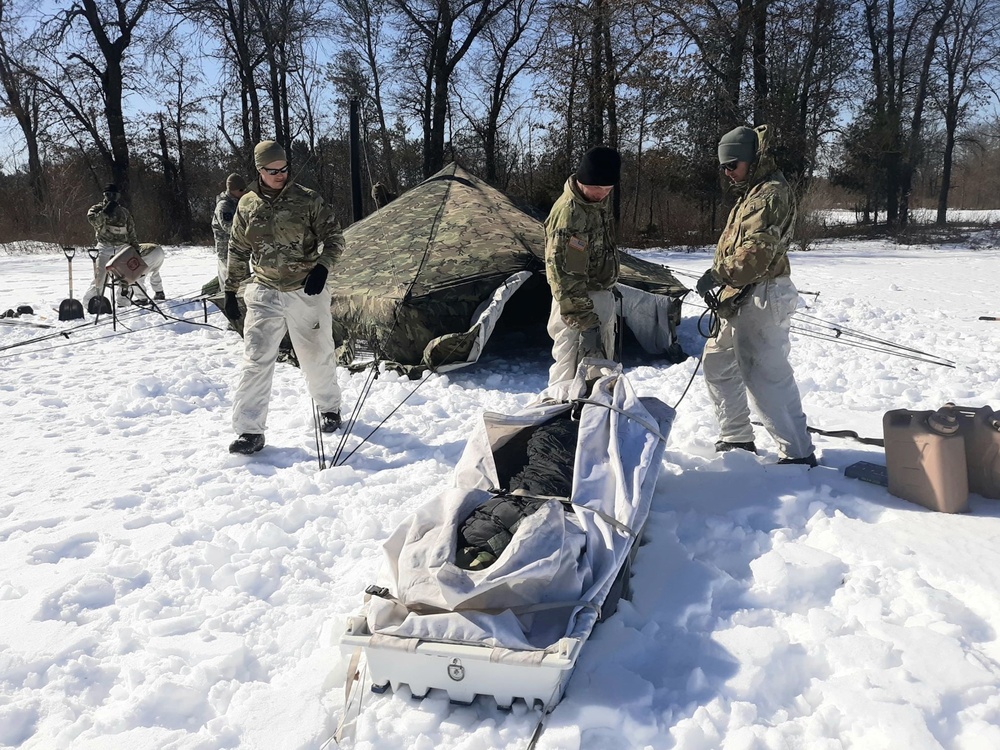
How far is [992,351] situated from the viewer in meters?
5.92

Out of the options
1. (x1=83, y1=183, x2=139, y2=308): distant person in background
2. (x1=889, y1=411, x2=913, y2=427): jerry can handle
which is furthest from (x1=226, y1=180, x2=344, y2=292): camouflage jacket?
(x1=83, y1=183, x2=139, y2=308): distant person in background

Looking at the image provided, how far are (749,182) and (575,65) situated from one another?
1604 cm

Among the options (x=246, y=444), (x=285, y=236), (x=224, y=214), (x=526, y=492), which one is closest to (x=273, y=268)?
(x=285, y=236)

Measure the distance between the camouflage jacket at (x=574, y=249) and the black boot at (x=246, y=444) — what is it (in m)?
1.99

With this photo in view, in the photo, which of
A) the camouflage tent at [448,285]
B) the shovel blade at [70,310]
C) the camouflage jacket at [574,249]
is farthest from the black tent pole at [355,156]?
the camouflage jacket at [574,249]

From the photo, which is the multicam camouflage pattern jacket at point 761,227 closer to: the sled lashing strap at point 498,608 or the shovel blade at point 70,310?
the sled lashing strap at point 498,608

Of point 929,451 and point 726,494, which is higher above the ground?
point 929,451

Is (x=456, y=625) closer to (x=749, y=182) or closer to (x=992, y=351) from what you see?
(x=749, y=182)

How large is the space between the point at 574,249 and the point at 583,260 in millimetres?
86

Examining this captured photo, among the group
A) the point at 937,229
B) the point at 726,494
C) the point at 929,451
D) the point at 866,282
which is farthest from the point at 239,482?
the point at 937,229

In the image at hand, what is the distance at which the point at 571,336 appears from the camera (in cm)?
426

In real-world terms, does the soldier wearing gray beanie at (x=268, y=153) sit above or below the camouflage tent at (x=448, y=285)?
above

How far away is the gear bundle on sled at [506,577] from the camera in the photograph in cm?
206

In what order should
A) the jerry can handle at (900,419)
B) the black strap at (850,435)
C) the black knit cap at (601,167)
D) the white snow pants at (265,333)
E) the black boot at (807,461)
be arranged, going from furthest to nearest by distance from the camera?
1. the white snow pants at (265,333)
2. the black strap at (850,435)
3. the black knit cap at (601,167)
4. the black boot at (807,461)
5. the jerry can handle at (900,419)
